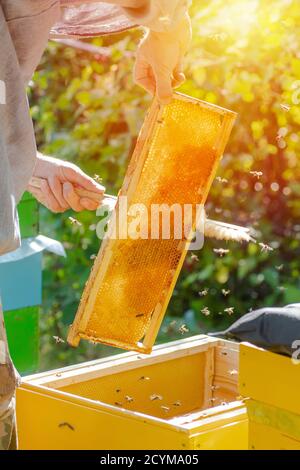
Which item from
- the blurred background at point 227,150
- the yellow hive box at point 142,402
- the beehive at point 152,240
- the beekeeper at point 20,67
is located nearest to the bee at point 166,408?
the yellow hive box at point 142,402

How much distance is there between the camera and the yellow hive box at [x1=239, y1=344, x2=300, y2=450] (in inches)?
100

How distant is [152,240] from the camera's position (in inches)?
110

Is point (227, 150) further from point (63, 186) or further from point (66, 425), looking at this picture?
point (66, 425)

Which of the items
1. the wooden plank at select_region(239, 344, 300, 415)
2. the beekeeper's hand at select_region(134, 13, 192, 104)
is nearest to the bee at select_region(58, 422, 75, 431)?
the wooden plank at select_region(239, 344, 300, 415)

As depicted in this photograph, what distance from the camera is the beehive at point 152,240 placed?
2672mm

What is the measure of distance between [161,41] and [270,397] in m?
0.96

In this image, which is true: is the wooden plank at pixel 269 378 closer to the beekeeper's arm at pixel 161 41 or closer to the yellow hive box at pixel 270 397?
the yellow hive box at pixel 270 397

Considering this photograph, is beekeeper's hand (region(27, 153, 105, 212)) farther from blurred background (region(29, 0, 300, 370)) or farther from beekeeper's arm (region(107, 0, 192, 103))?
blurred background (region(29, 0, 300, 370))

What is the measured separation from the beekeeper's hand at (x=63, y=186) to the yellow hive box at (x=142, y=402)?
49 centimetres

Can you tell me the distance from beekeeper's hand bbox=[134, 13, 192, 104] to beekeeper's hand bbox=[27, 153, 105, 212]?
29cm

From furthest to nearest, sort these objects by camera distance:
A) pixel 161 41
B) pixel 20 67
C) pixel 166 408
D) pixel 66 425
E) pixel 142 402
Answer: pixel 142 402 < pixel 166 408 < pixel 66 425 < pixel 161 41 < pixel 20 67

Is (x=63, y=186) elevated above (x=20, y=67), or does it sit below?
below

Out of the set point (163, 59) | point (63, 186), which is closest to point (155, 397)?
point (63, 186)

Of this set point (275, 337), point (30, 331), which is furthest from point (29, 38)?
point (30, 331)
